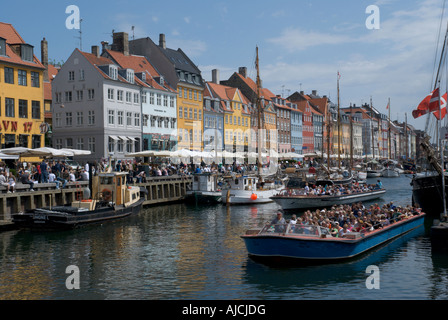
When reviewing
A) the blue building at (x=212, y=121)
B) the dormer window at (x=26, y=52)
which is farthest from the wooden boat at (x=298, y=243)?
the blue building at (x=212, y=121)

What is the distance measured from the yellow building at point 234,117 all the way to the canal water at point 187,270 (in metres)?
56.1

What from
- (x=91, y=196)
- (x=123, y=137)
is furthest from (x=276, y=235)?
(x=123, y=137)

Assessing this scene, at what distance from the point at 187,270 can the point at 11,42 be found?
38.0 metres

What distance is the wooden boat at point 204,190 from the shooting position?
47.7 meters

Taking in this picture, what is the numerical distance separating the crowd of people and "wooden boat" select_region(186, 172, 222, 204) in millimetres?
20526

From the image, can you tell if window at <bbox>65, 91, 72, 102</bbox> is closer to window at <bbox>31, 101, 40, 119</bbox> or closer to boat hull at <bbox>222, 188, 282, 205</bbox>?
window at <bbox>31, 101, 40, 119</bbox>

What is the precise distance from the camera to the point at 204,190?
48469 mm

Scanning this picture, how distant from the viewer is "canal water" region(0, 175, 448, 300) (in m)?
17.0

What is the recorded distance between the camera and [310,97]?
459 feet

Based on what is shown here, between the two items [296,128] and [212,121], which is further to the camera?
[296,128]

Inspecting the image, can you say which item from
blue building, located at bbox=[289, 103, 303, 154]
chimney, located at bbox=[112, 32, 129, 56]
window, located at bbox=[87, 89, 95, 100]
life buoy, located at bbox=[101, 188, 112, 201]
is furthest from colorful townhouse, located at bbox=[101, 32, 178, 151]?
blue building, located at bbox=[289, 103, 303, 154]

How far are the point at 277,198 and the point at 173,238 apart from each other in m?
14.3

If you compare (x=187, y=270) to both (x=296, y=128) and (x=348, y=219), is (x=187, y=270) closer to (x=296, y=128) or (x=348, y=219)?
(x=348, y=219)

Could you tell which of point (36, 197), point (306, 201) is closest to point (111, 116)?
point (36, 197)
